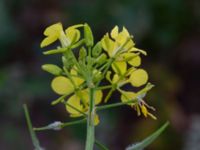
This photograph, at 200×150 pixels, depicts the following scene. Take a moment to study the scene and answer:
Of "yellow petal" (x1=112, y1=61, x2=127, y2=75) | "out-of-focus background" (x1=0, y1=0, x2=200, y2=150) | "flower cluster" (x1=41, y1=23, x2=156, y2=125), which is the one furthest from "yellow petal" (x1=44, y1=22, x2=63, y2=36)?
"out-of-focus background" (x1=0, y1=0, x2=200, y2=150)

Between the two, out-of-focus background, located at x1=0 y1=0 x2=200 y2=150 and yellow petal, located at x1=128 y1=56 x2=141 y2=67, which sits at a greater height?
yellow petal, located at x1=128 y1=56 x2=141 y2=67

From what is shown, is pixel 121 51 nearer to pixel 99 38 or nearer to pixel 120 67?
pixel 120 67

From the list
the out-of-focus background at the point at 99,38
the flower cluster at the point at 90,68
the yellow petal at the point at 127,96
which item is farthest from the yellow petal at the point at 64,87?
the out-of-focus background at the point at 99,38

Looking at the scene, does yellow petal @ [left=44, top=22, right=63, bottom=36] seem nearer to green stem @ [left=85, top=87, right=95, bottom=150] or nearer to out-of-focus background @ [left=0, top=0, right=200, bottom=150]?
green stem @ [left=85, top=87, right=95, bottom=150]

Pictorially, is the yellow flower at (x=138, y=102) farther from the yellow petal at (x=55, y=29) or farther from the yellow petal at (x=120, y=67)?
the yellow petal at (x=55, y=29)

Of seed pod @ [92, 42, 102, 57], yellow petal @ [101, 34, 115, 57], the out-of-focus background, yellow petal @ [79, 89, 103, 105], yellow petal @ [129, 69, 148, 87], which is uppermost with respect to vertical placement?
yellow petal @ [101, 34, 115, 57]

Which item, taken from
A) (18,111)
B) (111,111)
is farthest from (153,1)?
(18,111)

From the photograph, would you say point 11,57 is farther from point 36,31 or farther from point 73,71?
point 73,71
